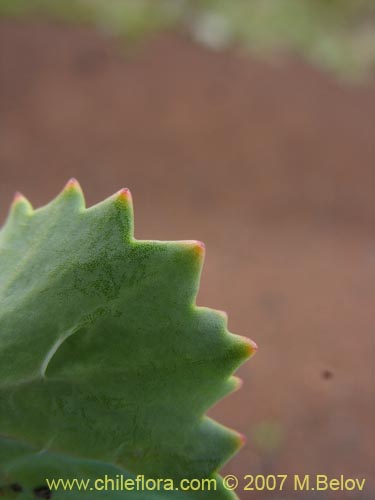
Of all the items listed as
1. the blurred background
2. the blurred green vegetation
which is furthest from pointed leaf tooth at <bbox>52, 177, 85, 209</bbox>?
the blurred green vegetation

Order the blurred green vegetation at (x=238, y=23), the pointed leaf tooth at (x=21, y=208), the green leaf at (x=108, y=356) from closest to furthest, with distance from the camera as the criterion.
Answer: the green leaf at (x=108, y=356), the pointed leaf tooth at (x=21, y=208), the blurred green vegetation at (x=238, y=23)

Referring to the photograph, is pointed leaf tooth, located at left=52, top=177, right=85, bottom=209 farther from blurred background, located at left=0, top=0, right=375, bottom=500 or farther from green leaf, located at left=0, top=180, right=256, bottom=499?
blurred background, located at left=0, top=0, right=375, bottom=500

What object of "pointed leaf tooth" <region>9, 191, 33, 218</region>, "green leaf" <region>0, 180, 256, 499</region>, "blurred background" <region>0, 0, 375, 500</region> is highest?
"blurred background" <region>0, 0, 375, 500</region>

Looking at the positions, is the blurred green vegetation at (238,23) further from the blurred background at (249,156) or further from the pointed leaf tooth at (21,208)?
the pointed leaf tooth at (21,208)

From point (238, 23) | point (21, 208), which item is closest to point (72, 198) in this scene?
point (21, 208)

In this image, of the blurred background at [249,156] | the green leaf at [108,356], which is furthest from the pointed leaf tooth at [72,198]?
the blurred background at [249,156]

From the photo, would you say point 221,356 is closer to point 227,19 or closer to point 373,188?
point 373,188
